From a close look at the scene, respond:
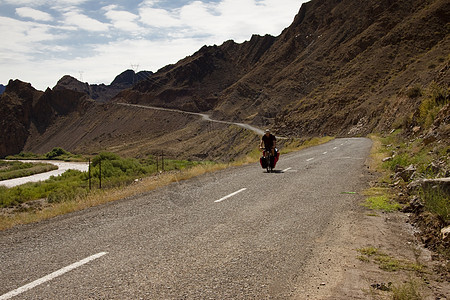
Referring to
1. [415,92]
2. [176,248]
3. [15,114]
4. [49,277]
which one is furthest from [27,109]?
[49,277]

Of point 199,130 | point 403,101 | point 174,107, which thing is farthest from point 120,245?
point 174,107

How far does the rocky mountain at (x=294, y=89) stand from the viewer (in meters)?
50.3

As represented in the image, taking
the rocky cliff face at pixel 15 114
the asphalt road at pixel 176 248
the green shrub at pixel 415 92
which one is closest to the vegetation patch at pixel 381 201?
the asphalt road at pixel 176 248

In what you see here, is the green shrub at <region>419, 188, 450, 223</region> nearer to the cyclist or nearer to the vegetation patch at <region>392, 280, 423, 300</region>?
the vegetation patch at <region>392, 280, 423, 300</region>

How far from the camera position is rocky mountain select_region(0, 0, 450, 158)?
165ft

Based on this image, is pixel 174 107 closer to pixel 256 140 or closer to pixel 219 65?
pixel 219 65

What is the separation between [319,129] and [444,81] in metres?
29.5

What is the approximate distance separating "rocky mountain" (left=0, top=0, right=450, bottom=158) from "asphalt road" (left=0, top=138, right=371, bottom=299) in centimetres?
1421

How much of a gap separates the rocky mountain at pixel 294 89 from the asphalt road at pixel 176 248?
14212 millimetres

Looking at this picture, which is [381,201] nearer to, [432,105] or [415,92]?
[432,105]

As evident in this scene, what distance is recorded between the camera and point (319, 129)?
54781mm

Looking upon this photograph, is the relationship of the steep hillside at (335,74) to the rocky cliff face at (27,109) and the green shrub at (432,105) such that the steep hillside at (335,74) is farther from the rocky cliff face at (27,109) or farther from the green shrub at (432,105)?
the rocky cliff face at (27,109)

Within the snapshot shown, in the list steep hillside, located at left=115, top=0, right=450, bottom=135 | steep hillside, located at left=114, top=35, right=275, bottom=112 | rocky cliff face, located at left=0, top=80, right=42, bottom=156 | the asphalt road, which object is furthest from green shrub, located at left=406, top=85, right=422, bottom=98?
rocky cliff face, located at left=0, top=80, right=42, bottom=156

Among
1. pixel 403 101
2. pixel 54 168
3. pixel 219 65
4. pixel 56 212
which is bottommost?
pixel 54 168
